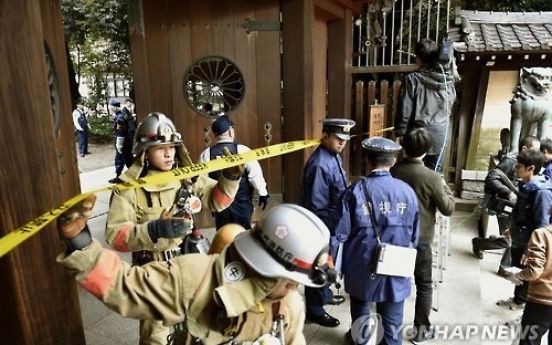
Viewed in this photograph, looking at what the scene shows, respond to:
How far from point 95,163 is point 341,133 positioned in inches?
502

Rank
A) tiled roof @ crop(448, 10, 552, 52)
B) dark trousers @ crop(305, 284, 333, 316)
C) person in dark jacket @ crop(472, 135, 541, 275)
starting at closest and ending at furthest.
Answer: dark trousers @ crop(305, 284, 333, 316), person in dark jacket @ crop(472, 135, 541, 275), tiled roof @ crop(448, 10, 552, 52)

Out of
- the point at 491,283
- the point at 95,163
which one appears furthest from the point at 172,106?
the point at 95,163

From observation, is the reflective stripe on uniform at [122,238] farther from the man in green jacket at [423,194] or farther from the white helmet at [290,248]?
the man in green jacket at [423,194]

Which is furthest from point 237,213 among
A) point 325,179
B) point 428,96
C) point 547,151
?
point 547,151

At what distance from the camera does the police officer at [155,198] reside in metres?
2.63

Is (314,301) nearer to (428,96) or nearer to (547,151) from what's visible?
(428,96)

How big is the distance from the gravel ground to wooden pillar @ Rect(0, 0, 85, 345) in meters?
11.2

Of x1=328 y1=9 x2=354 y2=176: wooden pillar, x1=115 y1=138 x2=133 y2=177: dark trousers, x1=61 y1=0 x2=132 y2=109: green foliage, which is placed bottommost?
x1=115 y1=138 x2=133 y2=177: dark trousers

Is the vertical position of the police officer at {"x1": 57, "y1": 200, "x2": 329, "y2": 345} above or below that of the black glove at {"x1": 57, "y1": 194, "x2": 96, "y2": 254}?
below

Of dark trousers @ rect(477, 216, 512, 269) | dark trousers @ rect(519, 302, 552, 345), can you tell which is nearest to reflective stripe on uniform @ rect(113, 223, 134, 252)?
dark trousers @ rect(519, 302, 552, 345)

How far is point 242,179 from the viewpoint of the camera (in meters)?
4.62

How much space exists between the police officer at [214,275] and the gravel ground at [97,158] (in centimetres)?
1240

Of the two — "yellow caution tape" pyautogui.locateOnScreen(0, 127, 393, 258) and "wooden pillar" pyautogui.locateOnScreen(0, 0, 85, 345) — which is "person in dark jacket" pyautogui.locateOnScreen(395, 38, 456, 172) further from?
"wooden pillar" pyautogui.locateOnScreen(0, 0, 85, 345)

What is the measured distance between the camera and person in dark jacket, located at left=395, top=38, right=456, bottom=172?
504 centimetres
